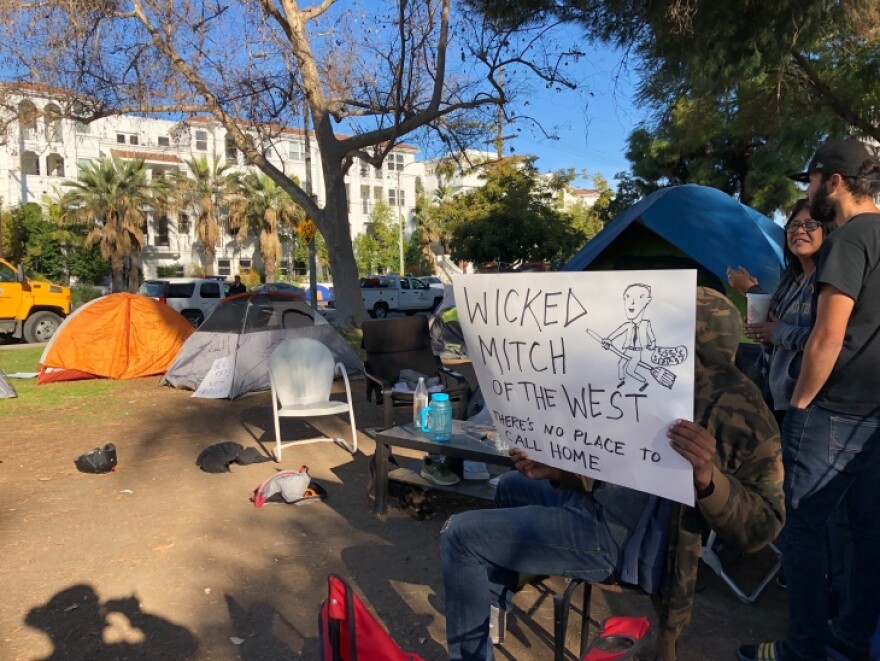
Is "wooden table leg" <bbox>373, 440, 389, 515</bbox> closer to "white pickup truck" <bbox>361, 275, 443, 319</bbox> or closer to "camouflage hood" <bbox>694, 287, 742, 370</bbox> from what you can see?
"camouflage hood" <bbox>694, 287, 742, 370</bbox>

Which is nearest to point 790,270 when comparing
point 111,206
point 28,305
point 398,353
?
point 398,353

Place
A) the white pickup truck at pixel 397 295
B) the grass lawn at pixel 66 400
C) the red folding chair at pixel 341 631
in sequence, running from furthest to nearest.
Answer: the white pickup truck at pixel 397 295 < the grass lawn at pixel 66 400 < the red folding chair at pixel 341 631

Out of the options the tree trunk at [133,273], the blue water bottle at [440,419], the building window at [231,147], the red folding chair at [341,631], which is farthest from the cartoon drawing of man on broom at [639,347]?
the tree trunk at [133,273]

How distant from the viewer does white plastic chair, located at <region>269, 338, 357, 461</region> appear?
5.77 metres

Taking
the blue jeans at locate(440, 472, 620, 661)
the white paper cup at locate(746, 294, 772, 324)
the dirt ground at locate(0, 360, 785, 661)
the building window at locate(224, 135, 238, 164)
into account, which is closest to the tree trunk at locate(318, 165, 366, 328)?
the building window at locate(224, 135, 238, 164)

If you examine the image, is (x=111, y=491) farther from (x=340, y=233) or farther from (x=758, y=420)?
(x=340, y=233)

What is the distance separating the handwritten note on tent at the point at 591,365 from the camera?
165cm

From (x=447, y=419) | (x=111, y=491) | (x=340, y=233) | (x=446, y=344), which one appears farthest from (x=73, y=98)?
(x=447, y=419)

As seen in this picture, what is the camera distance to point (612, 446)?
5.98ft

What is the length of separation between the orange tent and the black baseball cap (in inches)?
384

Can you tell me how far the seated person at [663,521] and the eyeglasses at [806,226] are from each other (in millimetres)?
1100

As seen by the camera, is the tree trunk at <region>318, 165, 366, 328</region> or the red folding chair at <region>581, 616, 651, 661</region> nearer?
the red folding chair at <region>581, 616, 651, 661</region>

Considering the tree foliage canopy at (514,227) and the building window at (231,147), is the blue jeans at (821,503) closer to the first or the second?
the building window at (231,147)

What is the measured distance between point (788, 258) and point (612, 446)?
1.72 meters
